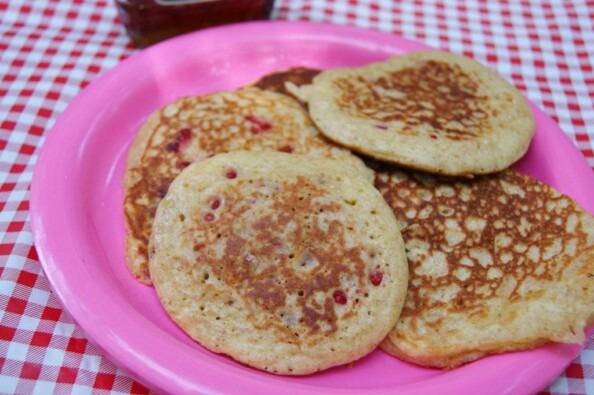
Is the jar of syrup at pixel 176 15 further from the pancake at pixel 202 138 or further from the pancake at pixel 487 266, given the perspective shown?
the pancake at pixel 487 266

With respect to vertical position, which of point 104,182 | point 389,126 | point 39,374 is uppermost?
point 389,126

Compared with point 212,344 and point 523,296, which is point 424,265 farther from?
point 212,344

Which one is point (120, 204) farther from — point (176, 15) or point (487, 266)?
point (487, 266)

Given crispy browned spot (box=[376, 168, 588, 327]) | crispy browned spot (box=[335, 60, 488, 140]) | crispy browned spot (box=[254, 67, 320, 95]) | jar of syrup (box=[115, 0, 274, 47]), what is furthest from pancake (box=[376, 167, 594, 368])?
jar of syrup (box=[115, 0, 274, 47])

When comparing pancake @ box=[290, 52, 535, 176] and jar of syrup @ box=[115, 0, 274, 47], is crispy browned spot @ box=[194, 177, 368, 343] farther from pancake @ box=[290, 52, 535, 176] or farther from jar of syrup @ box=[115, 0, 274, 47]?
jar of syrup @ box=[115, 0, 274, 47]

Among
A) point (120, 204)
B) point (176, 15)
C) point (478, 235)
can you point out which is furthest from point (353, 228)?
point (176, 15)

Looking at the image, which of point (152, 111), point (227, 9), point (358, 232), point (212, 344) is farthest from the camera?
point (227, 9)

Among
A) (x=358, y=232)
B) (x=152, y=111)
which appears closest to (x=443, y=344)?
(x=358, y=232)
